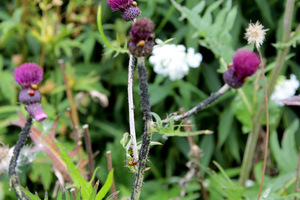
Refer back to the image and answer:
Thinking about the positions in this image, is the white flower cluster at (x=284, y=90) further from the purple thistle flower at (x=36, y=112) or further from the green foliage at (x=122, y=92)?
the purple thistle flower at (x=36, y=112)

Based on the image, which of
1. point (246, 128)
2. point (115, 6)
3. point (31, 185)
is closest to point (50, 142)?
point (115, 6)

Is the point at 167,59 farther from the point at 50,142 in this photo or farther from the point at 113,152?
the point at 50,142

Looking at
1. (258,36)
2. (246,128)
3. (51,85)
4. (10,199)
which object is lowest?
(10,199)

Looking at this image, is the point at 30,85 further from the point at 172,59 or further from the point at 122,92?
the point at 122,92

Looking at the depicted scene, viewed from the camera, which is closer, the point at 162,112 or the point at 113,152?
the point at 113,152

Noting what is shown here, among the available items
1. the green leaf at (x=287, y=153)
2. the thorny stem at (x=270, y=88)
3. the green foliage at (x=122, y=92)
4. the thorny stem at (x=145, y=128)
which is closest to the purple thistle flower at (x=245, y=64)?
the thorny stem at (x=145, y=128)

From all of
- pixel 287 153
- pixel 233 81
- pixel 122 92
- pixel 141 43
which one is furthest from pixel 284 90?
pixel 141 43
